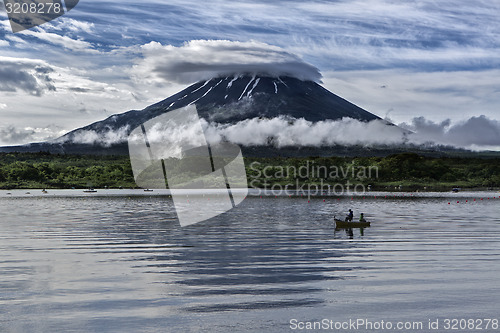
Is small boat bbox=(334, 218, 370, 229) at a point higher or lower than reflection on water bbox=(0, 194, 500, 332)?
lower

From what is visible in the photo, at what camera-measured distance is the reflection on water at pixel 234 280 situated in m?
23.6

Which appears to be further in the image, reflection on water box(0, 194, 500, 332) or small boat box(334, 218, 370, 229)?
small boat box(334, 218, 370, 229)

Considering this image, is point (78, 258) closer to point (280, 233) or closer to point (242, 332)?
point (242, 332)

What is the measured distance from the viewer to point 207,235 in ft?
191

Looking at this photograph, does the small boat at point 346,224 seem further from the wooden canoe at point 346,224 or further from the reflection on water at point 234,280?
the reflection on water at point 234,280

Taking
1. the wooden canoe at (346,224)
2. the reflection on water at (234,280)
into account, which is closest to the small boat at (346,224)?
the wooden canoe at (346,224)

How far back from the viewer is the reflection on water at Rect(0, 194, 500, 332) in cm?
2362

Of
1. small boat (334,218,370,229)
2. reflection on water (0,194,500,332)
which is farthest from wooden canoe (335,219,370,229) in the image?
reflection on water (0,194,500,332)

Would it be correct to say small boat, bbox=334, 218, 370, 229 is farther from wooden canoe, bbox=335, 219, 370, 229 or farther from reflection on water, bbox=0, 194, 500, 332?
reflection on water, bbox=0, 194, 500, 332

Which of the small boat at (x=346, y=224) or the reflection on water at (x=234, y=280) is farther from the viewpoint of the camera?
the small boat at (x=346, y=224)

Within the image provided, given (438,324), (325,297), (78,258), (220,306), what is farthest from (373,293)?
(78,258)

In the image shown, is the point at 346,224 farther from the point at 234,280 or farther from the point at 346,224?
the point at 234,280

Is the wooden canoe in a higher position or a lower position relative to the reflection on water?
lower

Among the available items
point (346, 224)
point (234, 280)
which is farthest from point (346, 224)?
point (234, 280)
